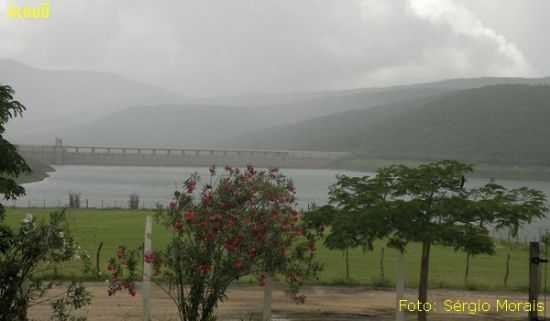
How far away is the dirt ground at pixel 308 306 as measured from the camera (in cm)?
1603

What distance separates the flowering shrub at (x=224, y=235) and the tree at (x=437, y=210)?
470 centimetres

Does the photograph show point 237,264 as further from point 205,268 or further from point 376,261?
point 376,261

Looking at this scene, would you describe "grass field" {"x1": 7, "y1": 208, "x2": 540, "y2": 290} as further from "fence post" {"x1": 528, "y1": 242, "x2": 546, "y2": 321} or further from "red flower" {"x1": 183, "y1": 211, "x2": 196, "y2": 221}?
"fence post" {"x1": 528, "y1": 242, "x2": 546, "y2": 321}

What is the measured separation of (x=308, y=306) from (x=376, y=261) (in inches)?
535

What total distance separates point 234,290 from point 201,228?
37.8 feet

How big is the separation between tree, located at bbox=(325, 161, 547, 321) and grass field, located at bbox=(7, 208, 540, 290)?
8.12 m

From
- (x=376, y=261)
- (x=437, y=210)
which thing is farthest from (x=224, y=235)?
(x=376, y=261)

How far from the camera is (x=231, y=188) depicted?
960cm

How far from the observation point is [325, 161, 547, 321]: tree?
1392cm

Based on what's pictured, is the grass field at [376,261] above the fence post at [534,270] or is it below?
below

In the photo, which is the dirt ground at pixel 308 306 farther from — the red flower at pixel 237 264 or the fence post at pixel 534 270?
the fence post at pixel 534 270

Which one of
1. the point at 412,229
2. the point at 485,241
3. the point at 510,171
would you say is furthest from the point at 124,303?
the point at 510,171

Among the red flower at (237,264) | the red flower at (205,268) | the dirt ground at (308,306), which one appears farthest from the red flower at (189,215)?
the dirt ground at (308,306)

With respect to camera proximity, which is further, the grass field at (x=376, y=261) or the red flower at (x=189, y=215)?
the grass field at (x=376, y=261)
